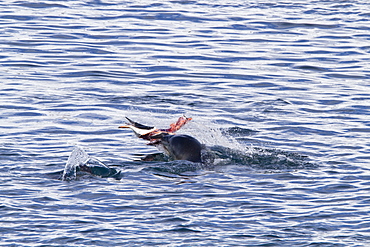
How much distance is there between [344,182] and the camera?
34.6 ft

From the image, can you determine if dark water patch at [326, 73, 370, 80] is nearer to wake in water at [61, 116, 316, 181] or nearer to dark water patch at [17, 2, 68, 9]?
wake in water at [61, 116, 316, 181]

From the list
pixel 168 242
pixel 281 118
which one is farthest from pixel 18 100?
pixel 168 242

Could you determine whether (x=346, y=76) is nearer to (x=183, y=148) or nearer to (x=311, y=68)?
(x=311, y=68)

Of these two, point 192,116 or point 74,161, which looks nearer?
point 74,161

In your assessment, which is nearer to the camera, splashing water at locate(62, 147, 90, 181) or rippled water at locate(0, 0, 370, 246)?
rippled water at locate(0, 0, 370, 246)

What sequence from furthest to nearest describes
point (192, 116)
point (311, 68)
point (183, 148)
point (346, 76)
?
point (311, 68) → point (346, 76) → point (192, 116) → point (183, 148)

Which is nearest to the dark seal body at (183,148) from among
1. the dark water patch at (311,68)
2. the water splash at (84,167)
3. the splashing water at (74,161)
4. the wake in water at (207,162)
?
the wake in water at (207,162)

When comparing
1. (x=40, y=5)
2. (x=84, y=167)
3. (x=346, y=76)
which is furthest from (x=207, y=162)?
(x=40, y=5)

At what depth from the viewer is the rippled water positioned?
8.98m

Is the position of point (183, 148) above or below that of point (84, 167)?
above

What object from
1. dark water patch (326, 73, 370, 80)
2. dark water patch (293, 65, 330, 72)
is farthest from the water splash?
dark water patch (293, 65, 330, 72)

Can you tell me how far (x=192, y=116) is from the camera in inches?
556

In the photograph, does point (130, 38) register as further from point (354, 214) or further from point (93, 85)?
point (354, 214)

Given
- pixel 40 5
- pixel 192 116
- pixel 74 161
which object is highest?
pixel 40 5
